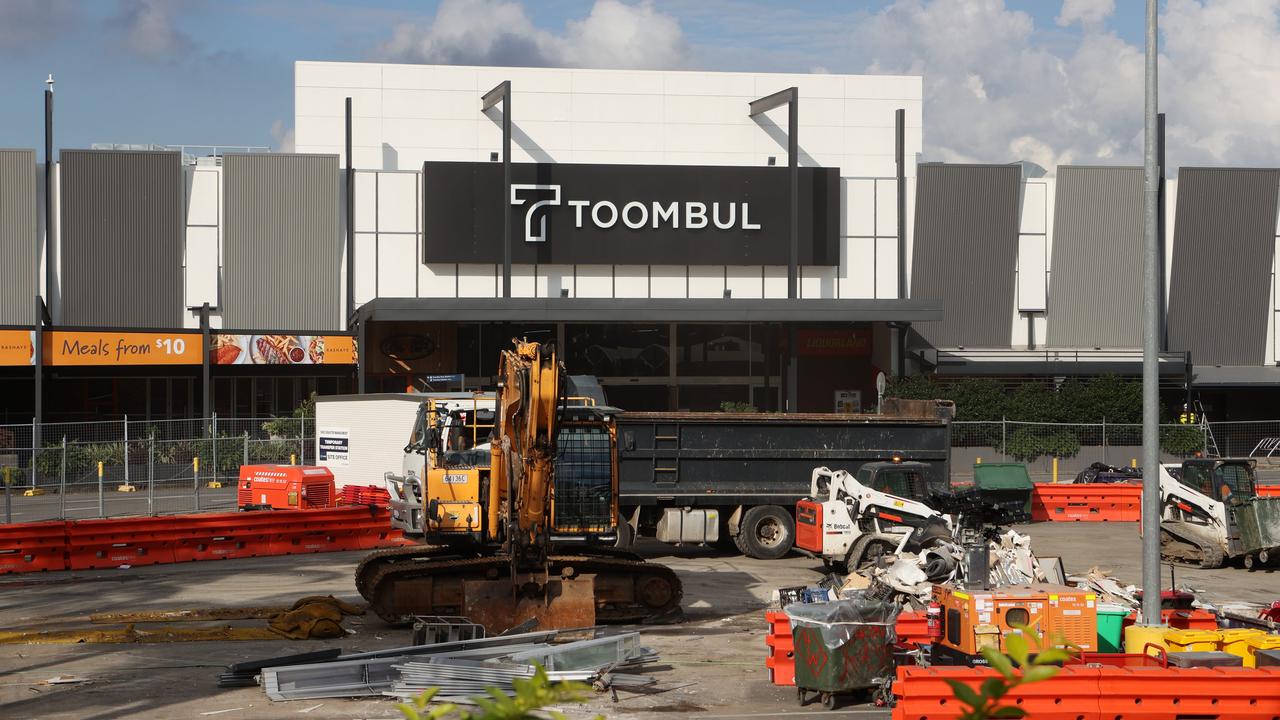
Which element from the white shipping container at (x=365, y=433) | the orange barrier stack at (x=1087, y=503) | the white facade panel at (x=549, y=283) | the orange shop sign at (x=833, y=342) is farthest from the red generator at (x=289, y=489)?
the orange shop sign at (x=833, y=342)

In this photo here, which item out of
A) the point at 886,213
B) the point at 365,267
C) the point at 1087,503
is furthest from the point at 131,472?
the point at 886,213

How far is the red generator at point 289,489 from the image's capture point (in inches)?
1136

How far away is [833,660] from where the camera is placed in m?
13.0

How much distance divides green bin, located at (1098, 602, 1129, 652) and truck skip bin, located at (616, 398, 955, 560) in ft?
33.8

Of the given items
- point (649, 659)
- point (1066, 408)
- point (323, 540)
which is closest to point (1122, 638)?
point (649, 659)

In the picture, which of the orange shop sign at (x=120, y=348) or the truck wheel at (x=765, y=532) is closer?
the truck wheel at (x=765, y=532)

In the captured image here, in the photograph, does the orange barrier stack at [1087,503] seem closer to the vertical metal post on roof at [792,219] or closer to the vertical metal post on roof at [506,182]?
the vertical metal post on roof at [792,219]

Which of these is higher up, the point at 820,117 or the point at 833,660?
the point at 820,117

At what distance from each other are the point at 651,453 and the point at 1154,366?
12.2m

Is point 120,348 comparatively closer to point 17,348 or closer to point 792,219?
point 17,348

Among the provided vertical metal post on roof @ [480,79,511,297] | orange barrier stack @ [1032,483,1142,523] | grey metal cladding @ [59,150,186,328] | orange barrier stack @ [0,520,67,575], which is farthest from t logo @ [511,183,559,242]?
orange barrier stack @ [0,520,67,575]

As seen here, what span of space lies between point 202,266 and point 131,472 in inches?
601

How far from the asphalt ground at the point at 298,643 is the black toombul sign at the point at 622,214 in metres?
22.8

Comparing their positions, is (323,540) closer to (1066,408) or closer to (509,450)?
(509,450)
